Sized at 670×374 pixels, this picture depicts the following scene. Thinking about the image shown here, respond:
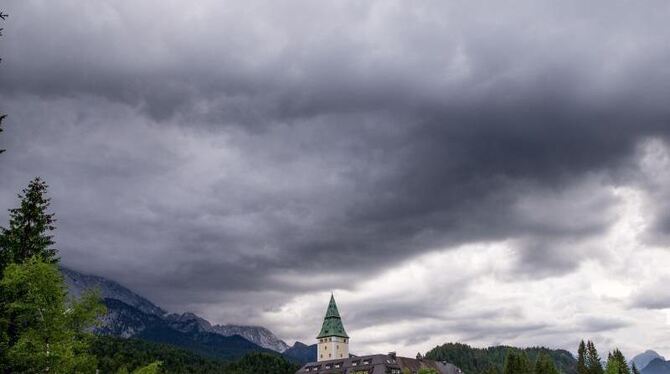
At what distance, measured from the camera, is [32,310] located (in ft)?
127

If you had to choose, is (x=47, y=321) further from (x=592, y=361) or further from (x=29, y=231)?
(x=592, y=361)

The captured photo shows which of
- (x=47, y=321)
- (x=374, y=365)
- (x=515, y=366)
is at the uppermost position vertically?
(x=374, y=365)

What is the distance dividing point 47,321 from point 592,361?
509ft

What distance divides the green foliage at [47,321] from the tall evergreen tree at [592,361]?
139960 millimetres

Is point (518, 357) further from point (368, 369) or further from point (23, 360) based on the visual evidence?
point (23, 360)

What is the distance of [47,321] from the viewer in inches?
1451

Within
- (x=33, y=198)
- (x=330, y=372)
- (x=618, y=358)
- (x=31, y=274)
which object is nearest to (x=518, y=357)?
(x=618, y=358)

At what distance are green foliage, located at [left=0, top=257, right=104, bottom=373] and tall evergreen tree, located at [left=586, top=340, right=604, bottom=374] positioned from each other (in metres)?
140

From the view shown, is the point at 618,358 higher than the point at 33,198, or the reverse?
the point at 33,198

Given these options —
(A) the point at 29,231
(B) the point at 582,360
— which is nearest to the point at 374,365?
(B) the point at 582,360

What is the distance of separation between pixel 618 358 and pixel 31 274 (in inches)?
6458

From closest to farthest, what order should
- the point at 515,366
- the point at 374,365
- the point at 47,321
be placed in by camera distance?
the point at 47,321
the point at 515,366
the point at 374,365

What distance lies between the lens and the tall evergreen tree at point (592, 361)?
499ft

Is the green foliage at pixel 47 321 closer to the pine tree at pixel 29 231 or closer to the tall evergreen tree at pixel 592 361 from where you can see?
the pine tree at pixel 29 231
